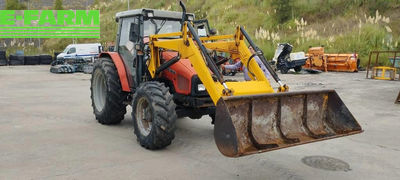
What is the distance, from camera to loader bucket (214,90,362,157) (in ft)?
13.3

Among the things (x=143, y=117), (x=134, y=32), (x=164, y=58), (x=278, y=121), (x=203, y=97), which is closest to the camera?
(x=278, y=121)

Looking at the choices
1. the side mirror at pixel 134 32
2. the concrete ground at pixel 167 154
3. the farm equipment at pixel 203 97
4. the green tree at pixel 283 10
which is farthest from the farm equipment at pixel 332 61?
the side mirror at pixel 134 32

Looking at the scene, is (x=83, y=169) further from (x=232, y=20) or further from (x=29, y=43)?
(x=29, y=43)

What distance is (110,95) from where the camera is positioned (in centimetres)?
671

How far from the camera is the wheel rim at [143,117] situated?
5613mm

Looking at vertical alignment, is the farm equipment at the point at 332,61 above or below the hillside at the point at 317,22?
below

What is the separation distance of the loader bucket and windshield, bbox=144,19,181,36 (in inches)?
113

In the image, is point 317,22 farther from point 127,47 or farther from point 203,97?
point 203,97

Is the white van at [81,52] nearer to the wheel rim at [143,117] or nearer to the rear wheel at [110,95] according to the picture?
the rear wheel at [110,95]

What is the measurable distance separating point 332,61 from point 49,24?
31.2 meters

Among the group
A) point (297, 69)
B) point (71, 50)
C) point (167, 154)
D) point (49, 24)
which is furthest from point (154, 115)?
point (49, 24)

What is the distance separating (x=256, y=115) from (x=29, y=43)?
43.6 m

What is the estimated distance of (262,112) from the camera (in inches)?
183

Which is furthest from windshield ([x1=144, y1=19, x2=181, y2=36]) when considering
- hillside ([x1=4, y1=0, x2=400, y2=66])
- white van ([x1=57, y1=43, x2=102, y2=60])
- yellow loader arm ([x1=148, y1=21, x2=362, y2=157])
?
white van ([x1=57, y1=43, x2=102, y2=60])
